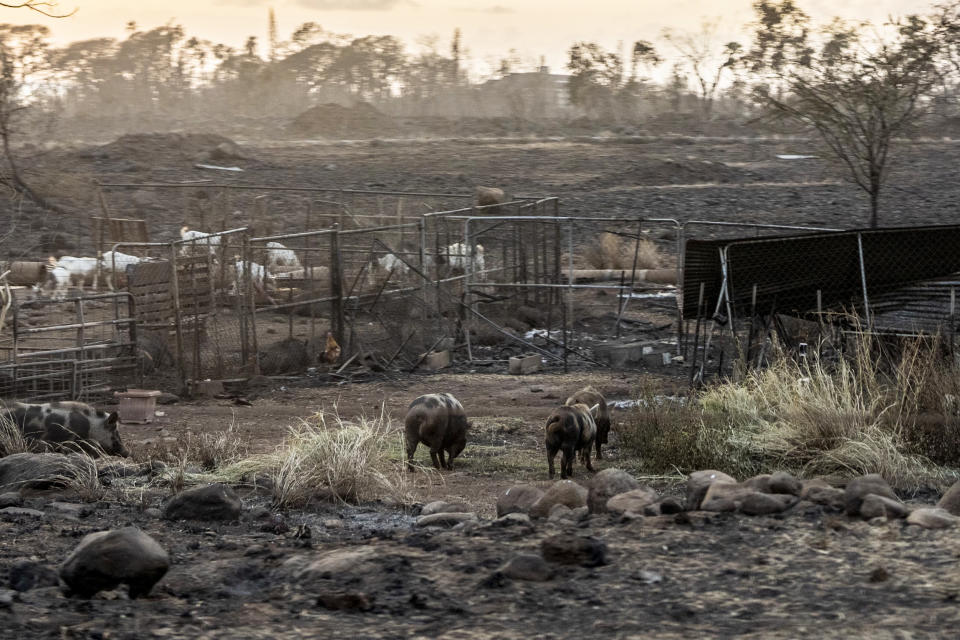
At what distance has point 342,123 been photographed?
60219mm

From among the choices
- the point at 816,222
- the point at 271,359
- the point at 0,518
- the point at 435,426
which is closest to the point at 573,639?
the point at 0,518

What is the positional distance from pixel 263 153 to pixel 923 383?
129 feet

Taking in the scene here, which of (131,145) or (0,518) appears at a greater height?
(131,145)

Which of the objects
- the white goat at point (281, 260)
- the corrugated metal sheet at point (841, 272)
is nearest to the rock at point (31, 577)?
the corrugated metal sheet at point (841, 272)

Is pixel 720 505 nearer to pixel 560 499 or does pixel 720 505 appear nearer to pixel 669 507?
pixel 669 507

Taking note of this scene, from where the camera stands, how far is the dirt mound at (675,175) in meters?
40.3

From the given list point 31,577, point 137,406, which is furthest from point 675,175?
point 31,577

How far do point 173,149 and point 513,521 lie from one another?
129ft

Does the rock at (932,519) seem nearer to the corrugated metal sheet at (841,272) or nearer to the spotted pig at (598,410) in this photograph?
the spotted pig at (598,410)

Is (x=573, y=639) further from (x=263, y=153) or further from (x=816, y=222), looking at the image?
(x=263, y=153)

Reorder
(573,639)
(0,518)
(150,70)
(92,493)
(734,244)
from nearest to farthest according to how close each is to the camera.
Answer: (573,639), (0,518), (92,493), (734,244), (150,70)

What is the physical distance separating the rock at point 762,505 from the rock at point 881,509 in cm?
49

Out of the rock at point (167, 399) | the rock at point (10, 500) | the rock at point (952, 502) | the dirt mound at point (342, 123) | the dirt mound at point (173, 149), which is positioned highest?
the dirt mound at point (342, 123)

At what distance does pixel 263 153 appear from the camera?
157 feet
